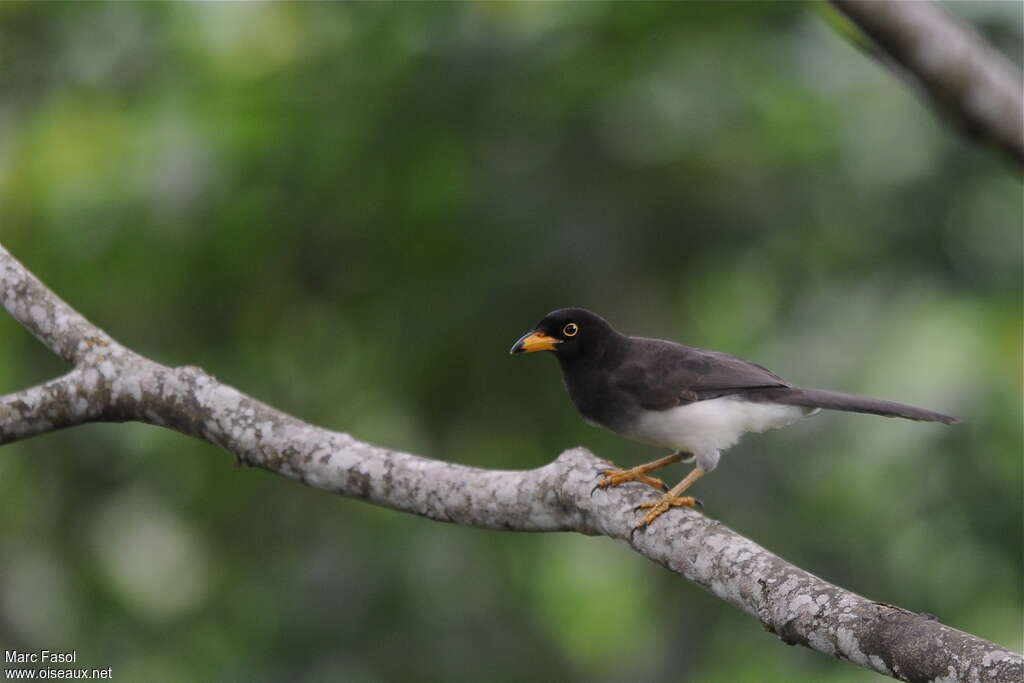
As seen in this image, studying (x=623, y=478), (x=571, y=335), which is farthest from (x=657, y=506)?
(x=571, y=335)

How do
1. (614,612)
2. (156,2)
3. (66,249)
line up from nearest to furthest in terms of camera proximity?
(66,249)
(156,2)
(614,612)

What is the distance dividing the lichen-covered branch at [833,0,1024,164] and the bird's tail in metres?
1.40

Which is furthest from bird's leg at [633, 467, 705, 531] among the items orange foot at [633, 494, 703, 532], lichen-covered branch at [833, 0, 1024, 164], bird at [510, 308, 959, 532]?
lichen-covered branch at [833, 0, 1024, 164]

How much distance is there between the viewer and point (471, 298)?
19.5 feet

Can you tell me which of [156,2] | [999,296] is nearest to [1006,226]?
[999,296]

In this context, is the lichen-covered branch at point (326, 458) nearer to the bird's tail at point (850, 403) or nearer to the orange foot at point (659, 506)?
the orange foot at point (659, 506)

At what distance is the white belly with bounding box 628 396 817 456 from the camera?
178 inches

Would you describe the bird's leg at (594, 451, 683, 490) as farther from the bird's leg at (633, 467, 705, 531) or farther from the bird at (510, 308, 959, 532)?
the bird's leg at (633, 467, 705, 531)

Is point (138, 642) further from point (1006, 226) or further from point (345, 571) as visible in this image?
point (1006, 226)

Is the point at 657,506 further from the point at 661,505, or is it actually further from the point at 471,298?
the point at 471,298

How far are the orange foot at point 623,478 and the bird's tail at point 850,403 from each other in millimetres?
732

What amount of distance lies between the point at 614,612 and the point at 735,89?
4.44 m

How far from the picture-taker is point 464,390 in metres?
6.18

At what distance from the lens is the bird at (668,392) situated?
4551 mm
